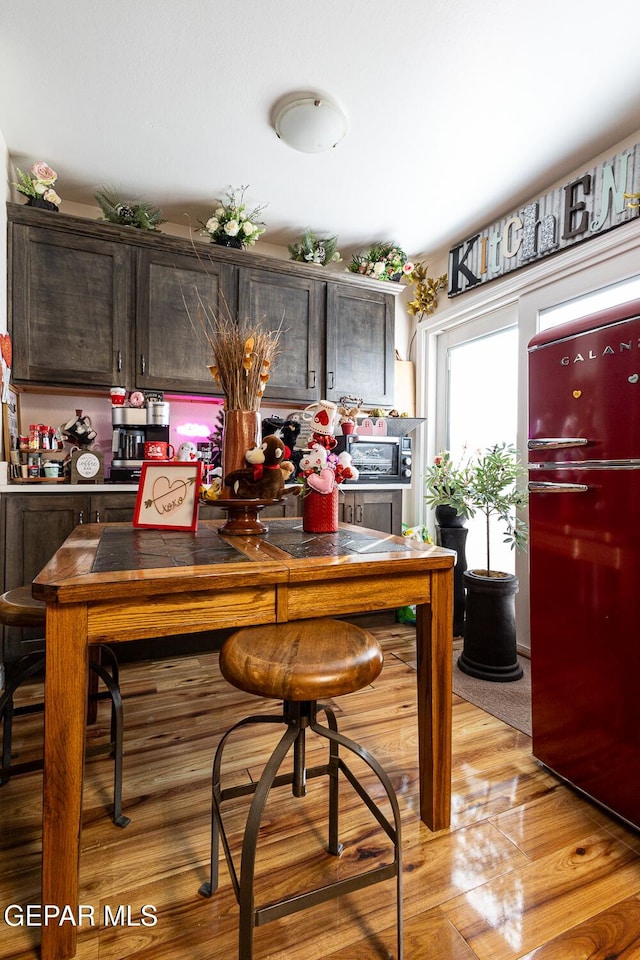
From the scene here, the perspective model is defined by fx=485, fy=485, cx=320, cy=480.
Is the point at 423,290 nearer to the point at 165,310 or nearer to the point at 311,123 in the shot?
the point at 311,123

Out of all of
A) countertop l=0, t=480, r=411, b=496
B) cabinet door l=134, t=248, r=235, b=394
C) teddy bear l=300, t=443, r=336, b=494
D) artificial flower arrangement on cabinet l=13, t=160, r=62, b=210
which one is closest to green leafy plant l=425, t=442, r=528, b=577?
teddy bear l=300, t=443, r=336, b=494

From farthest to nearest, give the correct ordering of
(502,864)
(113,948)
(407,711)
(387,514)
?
1. (387,514)
2. (407,711)
3. (502,864)
4. (113,948)

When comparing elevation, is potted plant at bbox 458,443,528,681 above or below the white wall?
below

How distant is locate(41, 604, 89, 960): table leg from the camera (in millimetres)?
982

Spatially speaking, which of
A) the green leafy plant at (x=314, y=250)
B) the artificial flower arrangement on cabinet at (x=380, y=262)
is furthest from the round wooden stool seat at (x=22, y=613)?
the artificial flower arrangement on cabinet at (x=380, y=262)

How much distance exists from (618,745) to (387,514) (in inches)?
79.8

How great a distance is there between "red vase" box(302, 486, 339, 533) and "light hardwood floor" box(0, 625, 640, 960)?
86cm

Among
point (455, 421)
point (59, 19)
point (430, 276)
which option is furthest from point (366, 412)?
point (59, 19)

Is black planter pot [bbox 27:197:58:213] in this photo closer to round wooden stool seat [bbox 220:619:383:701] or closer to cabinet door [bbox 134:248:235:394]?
cabinet door [bbox 134:248:235:394]

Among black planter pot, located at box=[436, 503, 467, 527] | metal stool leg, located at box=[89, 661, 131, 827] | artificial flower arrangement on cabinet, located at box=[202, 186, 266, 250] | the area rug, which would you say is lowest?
the area rug

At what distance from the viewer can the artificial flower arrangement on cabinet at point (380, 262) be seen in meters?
3.49

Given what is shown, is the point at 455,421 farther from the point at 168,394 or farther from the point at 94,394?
the point at 94,394

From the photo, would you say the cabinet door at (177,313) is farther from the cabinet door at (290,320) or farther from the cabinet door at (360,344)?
the cabinet door at (360,344)

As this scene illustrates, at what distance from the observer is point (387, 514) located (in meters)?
3.32
